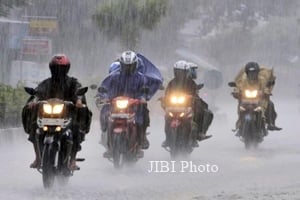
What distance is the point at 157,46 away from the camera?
4556 centimetres

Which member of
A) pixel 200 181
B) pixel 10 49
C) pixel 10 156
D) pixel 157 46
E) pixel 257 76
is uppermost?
pixel 157 46

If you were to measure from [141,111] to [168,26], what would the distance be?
32.8m

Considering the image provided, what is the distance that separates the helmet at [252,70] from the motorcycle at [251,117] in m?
0.26

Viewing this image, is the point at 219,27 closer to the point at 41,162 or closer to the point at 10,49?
the point at 10,49

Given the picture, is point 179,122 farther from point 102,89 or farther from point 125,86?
point 102,89

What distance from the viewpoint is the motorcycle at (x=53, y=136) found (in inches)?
381

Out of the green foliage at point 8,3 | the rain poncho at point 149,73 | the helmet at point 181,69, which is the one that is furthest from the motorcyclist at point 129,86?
the green foliage at point 8,3

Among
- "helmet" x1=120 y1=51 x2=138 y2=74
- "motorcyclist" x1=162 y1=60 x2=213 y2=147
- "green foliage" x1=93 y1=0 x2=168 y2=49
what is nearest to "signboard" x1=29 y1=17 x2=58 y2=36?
"green foliage" x1=93 y1=0 x2=168 y2=49

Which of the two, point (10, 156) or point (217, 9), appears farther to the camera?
point (217, 9)

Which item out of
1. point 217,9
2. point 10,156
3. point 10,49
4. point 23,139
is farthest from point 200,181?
point 217,9

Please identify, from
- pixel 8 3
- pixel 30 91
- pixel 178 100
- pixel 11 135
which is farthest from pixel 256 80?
pixel 8 3

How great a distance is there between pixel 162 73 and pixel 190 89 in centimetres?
2341

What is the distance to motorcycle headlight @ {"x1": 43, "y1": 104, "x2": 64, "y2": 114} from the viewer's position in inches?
384

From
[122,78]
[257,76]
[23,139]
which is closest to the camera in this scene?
[122,78]
